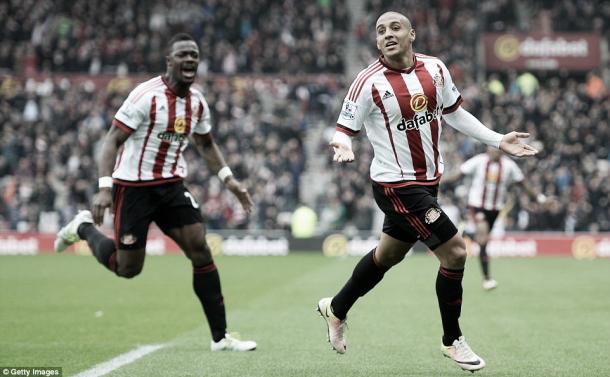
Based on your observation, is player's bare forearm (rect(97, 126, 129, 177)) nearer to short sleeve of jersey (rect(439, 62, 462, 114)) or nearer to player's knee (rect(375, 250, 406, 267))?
player's knee (rect(375, 250, 406, 267))

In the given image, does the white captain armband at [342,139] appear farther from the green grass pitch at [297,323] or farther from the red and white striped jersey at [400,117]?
the green grass pitch at [297,323]

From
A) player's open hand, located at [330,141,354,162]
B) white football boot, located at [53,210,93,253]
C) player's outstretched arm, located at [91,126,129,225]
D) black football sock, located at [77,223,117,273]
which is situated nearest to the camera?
player's open hand, located at [330,141,354,162]

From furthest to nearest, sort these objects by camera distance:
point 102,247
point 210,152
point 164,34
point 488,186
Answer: point 164,34 < point 488,186 < point 102,247 < point 210,152

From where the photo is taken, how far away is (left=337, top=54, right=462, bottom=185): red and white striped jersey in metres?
7.19

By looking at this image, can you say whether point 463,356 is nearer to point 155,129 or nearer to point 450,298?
point 450,298

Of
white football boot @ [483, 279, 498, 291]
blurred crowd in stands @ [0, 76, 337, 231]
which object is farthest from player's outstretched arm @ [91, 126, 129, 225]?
blurred crowd in stands @ [0, 76, 337, 231]

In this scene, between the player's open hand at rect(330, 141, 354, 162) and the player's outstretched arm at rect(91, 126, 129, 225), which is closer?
the player's open hand at rect(330, 141, 354, 162)

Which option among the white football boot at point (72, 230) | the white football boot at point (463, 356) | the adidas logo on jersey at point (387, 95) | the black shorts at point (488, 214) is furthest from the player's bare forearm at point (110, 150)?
the black shorts at point (488, 214)

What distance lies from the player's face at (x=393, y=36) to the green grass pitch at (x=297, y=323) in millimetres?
2393

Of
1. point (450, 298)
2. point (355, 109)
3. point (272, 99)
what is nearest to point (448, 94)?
point (355, 109)

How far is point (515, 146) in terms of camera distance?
287 inches

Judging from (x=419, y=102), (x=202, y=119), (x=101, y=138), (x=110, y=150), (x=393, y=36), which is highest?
(x=393, y=36)

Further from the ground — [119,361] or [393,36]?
[393,36]

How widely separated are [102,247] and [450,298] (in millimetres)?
3489
